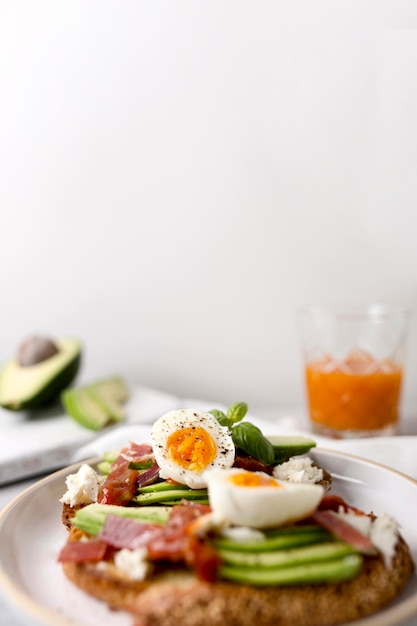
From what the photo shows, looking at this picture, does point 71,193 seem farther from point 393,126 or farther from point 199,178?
point 393,126

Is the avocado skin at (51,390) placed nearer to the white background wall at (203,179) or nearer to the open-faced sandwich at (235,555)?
the white background wall at (203,179)

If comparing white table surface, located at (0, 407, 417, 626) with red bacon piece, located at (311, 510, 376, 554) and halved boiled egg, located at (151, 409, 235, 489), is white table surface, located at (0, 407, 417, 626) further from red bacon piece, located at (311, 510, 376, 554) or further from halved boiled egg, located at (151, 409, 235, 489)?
red bacon piece, located at (311, 510, 376, 554)

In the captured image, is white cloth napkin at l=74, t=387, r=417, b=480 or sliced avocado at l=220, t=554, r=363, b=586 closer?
sliced avocado at l=220, t=554, r=363, b=586

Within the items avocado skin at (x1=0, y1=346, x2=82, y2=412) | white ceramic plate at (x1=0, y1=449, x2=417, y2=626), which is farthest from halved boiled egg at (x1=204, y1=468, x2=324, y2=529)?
avocado skin at (x1=0, y1=346, x2=82, y2=412)

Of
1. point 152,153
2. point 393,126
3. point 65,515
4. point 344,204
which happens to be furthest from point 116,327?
point 65,515

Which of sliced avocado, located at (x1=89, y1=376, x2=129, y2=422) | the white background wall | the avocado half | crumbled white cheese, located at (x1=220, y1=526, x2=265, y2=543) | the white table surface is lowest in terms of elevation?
the white table surface

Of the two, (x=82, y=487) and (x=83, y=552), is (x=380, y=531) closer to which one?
(x=83, y=552)

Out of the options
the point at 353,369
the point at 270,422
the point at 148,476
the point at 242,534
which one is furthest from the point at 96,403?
the point at 242,534
